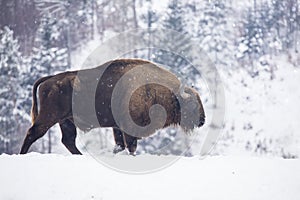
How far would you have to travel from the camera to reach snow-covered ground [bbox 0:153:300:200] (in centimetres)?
595

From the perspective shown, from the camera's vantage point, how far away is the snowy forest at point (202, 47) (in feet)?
97.5

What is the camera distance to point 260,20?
42219 millimetres

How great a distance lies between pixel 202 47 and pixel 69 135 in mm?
27763

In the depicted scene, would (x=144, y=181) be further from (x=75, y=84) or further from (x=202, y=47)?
(x=202, y=47)

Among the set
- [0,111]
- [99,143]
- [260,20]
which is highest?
A: [260,20]

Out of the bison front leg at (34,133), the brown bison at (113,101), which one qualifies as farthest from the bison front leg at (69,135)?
the bison front leg at (34,133)

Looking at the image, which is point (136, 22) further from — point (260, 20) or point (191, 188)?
point (191, 188)

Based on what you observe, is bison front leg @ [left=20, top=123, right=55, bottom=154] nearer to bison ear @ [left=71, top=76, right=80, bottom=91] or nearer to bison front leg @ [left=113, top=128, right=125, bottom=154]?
bison ear @ [left=71, top=76, right=80, bottom=91]

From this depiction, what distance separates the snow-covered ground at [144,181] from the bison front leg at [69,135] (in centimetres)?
180

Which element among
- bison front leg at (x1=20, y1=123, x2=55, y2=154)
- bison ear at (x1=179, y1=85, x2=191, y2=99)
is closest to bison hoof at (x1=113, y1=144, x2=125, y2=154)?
bison front leg at (x1=20, y1=123, x2=55, y2=154)

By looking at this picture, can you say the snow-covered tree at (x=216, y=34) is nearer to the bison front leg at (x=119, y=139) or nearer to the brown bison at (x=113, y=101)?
the brown bison at (x=113, y=101)

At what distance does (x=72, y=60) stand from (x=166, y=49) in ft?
30.3

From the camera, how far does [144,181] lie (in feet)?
20.2

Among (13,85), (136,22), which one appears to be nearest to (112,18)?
(136,22)
